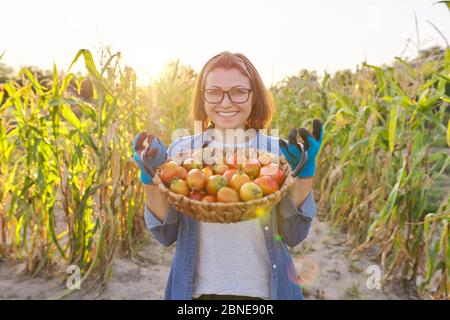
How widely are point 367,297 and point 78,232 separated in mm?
1793

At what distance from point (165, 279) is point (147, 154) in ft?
6.04

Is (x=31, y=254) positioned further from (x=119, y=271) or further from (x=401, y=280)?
(x=401, y=280)

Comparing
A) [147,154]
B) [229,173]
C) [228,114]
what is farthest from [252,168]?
[147,154]

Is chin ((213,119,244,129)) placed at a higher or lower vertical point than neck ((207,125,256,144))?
higher

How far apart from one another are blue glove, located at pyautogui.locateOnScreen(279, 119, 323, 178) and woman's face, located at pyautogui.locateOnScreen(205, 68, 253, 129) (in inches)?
6.9

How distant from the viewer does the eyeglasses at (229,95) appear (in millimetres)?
1260

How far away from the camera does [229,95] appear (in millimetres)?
1259

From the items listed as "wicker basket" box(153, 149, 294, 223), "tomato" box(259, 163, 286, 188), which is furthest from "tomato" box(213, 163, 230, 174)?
"wicker basket" box(153, 149, 294, 223)

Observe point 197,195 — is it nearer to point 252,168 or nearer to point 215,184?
point 215,184

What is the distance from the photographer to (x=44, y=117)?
8.06 ft

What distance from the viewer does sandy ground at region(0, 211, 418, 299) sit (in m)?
2.54

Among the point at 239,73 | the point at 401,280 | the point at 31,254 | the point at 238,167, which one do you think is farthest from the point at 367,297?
the point at 31,254

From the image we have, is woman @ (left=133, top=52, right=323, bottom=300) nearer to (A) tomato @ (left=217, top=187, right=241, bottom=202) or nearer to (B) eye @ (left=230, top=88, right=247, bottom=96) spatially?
(B) eye @ (left=230, top=88, right=247, bottom=96)

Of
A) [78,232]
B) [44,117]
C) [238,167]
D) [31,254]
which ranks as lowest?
[31,254]
